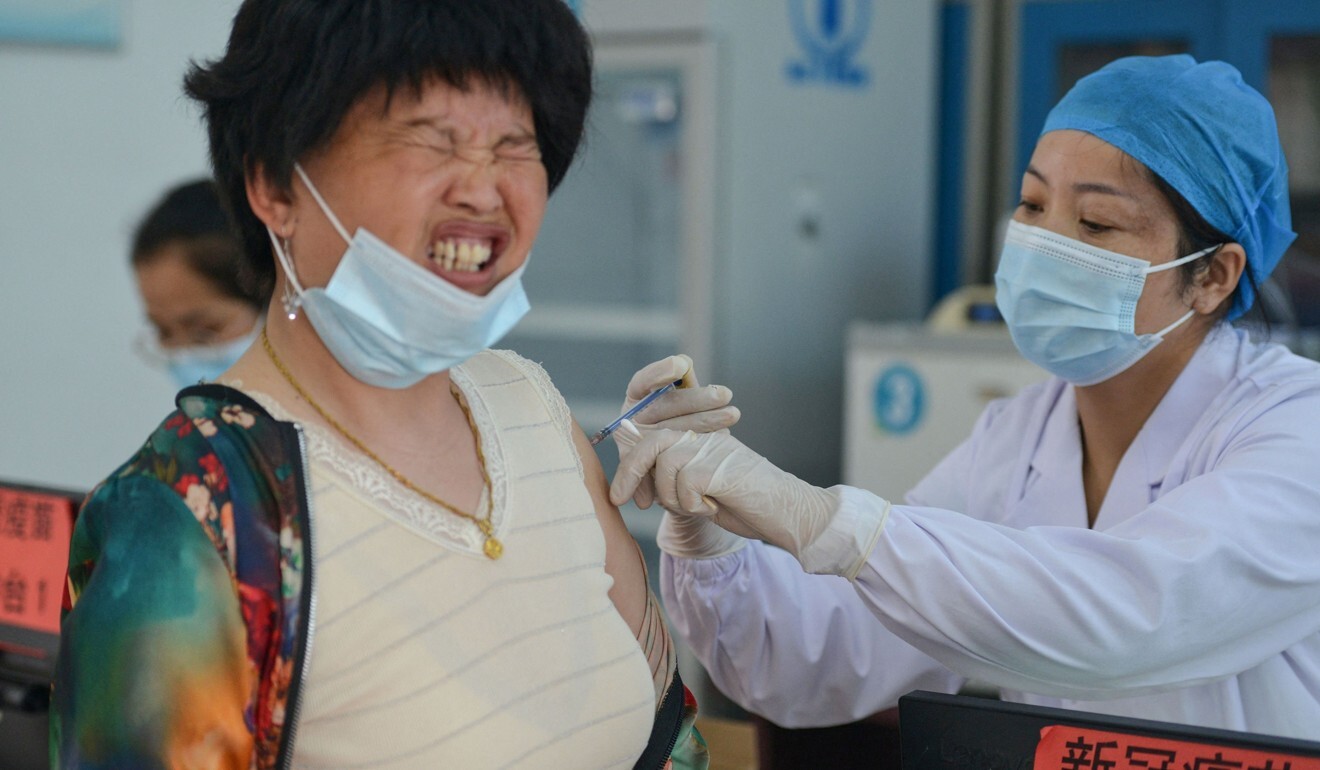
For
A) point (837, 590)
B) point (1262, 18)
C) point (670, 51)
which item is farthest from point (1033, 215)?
point (1262, 18)

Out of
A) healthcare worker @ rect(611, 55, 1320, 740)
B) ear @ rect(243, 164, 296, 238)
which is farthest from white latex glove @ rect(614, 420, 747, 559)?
ear @ rect(243, 164, 296, 238)

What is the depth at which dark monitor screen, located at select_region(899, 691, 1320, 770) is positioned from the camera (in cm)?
116

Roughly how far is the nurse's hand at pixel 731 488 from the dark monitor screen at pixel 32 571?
73cm

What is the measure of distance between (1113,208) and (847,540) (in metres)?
0.63

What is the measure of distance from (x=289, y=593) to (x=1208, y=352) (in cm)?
133

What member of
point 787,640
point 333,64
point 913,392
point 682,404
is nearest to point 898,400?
point 913,392

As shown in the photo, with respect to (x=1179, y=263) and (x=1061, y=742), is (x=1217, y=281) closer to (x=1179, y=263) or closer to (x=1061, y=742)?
(x=1179, y=263)

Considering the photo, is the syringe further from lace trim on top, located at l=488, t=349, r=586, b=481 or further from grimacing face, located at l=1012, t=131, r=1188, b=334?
grimacing face, located at l=1012, t=131, r=1188, b=334

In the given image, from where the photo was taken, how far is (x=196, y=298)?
2.49 metres

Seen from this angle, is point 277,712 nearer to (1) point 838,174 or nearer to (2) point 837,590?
(2) point 837,590

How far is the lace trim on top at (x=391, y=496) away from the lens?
3.85ft

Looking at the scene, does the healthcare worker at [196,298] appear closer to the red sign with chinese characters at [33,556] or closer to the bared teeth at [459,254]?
the red sign with chinese characters at [33,556]

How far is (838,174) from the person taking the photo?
4363 millimetres

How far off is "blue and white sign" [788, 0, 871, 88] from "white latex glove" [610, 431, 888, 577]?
9.15 ft
